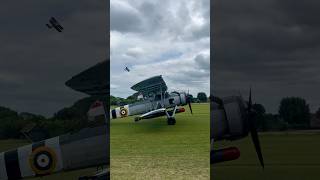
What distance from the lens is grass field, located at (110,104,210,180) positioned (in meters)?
22.1

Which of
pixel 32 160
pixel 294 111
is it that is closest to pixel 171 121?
pixel 294 111

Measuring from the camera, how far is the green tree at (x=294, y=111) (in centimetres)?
730

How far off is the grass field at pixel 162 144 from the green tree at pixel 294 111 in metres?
13.0

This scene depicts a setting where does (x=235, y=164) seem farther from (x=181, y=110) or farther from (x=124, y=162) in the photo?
(x=181, y=110)

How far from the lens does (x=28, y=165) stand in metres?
7.05

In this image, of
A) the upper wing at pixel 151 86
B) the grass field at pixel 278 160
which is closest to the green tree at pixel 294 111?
the grass field at pixel 278 160

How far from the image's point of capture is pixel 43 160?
7.12 metres

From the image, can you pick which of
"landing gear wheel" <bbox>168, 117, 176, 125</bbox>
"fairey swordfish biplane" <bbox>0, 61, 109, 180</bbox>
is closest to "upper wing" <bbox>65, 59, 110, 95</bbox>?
"fairey swordfish biplane" <bbox>0, 61, 109, 180</bbox>

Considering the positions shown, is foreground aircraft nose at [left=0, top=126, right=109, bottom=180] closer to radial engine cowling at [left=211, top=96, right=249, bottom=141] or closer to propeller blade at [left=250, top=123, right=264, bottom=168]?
radial engine cowling at [left=211, top=96, right=249, bottom=141]

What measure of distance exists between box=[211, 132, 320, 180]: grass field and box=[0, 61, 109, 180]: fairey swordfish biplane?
8.43ft

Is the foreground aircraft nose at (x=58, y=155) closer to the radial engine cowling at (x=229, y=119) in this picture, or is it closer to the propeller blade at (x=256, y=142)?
the radial engine cowling at (x=229, y=119)

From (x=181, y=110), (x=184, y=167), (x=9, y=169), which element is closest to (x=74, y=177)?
(x=9, y=169)

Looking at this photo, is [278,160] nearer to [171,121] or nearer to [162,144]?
[171,121]

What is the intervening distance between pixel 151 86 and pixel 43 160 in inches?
883
